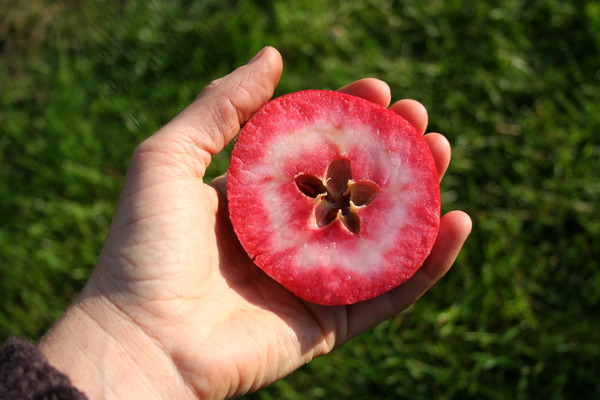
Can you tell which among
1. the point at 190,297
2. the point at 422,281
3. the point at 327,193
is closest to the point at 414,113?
the point at 327,193

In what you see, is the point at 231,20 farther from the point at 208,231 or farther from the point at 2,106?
the point at 208,231

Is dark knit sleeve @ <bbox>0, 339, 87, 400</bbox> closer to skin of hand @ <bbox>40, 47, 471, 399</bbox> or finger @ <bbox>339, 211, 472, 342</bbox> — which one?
skin of hand @ <bbox>40, 47, 471, 399</bbox>

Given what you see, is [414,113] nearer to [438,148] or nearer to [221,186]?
[438,148]

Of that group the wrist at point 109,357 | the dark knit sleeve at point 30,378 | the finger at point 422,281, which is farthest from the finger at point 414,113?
the dark knit sleeve at point 30,378

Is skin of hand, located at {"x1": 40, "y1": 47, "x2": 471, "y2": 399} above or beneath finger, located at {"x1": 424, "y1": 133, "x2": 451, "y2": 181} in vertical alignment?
above

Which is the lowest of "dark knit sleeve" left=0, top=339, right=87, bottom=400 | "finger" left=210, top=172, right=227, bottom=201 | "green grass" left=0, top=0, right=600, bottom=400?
"green grass" left=0, top=0, right=600, bottom=400

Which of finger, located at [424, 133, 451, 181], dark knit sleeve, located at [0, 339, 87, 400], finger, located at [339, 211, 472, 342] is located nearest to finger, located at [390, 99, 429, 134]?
finger, located at [424, 133, 451, 181]

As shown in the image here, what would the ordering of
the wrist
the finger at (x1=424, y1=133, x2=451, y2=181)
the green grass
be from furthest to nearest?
the green grass, the finger at (x1=424, y1=133, x2=451, y2=181), the wrist

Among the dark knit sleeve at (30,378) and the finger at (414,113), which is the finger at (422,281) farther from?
the dark knit sleeve at (30,378)
